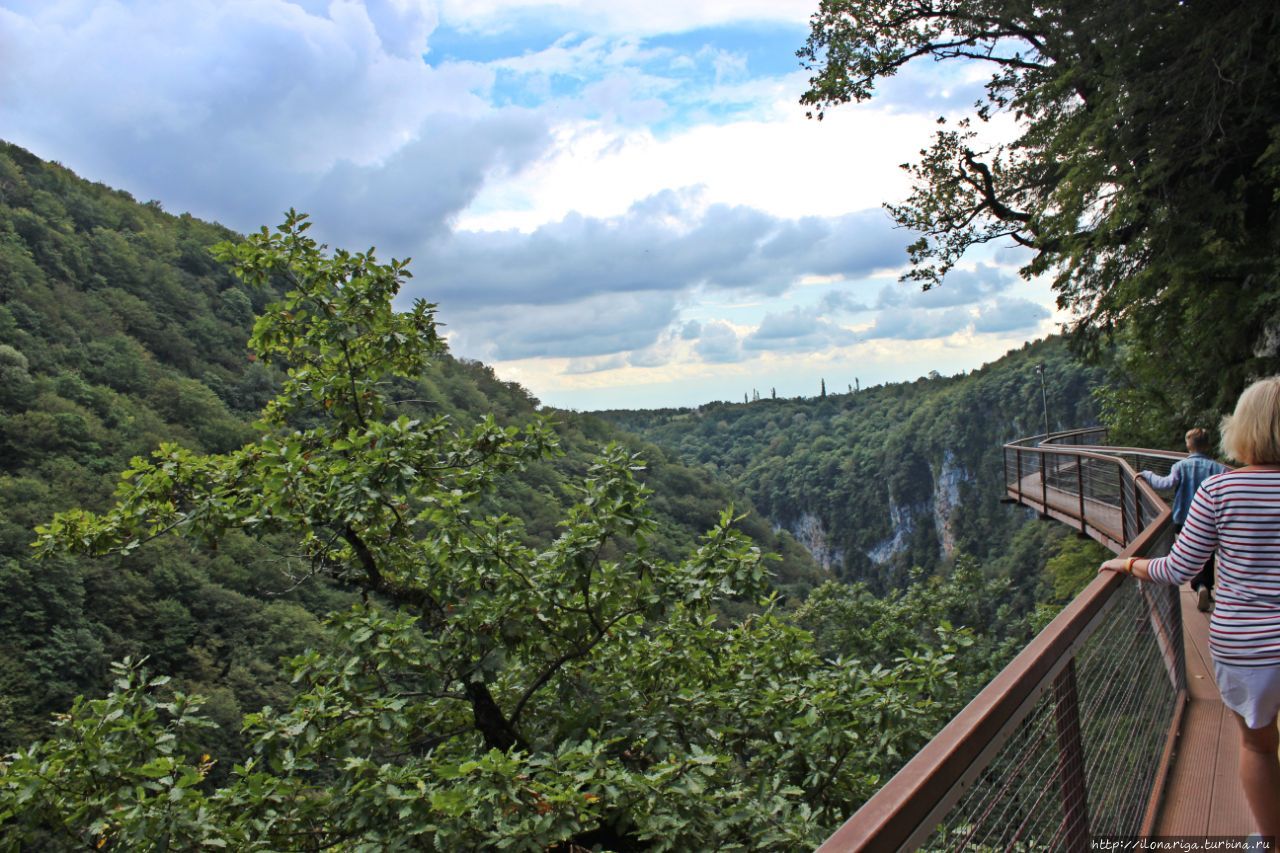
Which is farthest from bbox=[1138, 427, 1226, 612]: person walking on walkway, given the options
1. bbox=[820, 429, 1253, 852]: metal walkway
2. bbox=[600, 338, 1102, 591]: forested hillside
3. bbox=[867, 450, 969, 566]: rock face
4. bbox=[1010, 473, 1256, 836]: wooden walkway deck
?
bbox=[867, 450, 969, 566]: rock face

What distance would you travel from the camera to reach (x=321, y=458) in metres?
5.11

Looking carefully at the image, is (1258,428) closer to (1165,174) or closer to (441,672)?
(441,672)

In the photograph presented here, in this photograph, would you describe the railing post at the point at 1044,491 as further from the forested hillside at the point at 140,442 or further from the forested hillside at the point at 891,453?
the forested hillside at the point at 891,453

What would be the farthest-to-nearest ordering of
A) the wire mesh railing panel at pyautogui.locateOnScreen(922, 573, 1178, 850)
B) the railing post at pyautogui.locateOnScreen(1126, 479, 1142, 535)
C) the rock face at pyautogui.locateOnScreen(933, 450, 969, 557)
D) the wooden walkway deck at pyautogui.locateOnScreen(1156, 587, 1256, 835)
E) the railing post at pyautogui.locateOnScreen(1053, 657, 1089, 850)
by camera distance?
1. the rock face at pyautogui.locateOnScreen(933, 450, 969, 557)
2. the railing post at pyautogui.locateOnScreen(1126, 479, 1142, 535)
3. the wooden walkway deck at pyautogui.locateOnScreen(1156, 587, 1256, 835)
4. the railing post at pyautogui.locateOnScreen(1053, 657, 1089, 850)
5. the wire mesh railing panel at pyautogui.locateOnScreen(922, 573, 1178, 850)

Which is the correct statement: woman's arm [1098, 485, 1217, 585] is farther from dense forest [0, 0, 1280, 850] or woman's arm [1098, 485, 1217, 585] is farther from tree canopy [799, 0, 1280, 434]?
tree canopy [799, 0, 1280, 434]

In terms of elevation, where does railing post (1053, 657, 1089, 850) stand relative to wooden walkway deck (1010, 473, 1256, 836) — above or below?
above

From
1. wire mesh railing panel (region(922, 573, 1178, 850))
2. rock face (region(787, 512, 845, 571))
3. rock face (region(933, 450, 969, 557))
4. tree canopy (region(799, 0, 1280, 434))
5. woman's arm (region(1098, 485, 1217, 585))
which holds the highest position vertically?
tree canopy (region(799, 0, 1280, 434))

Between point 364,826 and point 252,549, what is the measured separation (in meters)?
40.7

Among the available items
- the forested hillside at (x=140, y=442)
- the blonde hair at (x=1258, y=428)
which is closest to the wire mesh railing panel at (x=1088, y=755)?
the blonde hair at (x=1258, y=428)

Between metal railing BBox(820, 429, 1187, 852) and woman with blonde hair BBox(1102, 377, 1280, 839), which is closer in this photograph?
metal railing BBox(820, 429, 1187, 852)

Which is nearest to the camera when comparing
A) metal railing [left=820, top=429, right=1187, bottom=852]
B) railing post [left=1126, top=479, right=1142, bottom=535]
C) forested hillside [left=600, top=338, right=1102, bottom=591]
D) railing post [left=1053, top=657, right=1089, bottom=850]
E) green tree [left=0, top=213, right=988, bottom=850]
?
metal railing [left=820, top=429, right=1187, bottom=852]

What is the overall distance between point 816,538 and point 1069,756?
13228 centimetres

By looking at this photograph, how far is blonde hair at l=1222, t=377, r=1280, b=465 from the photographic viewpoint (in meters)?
2.17

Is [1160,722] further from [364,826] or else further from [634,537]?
[364,826]
